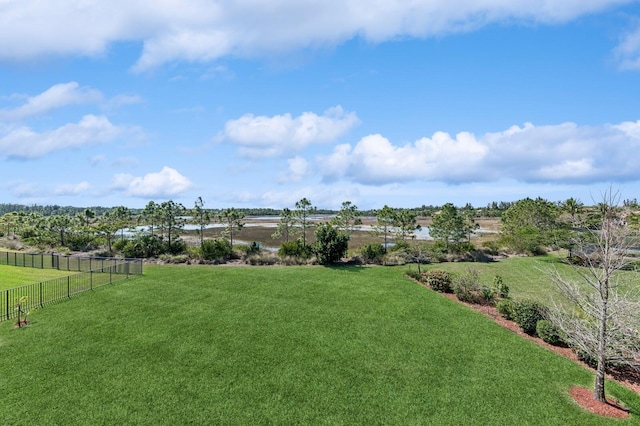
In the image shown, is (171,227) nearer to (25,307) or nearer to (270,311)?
(25,307)

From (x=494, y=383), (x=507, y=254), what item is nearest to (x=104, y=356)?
(x=494, y=383)

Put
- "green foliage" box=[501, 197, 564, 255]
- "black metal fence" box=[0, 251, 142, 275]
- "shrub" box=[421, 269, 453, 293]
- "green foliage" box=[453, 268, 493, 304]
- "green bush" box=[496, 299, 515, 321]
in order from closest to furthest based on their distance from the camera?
"green bush" box=[496, 299, 515, 321]
"green foliage" box=[453, 268, 493, 304]
"shrub" box=[421, 269, 453, 293]
"black metal fence" box=[0, 251, 142, 275]
"green foliage" box=[501, 197, 564, 255]

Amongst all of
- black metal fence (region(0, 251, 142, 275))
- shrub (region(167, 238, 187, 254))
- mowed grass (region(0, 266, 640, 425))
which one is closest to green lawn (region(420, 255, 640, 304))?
mowed grass (region(0, 266, 640, 425))

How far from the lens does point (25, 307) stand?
17031 millimetres

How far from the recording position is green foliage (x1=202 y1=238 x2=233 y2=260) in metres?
31.2

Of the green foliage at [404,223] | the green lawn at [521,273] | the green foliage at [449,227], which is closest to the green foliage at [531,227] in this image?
the green lawn at [521,273]

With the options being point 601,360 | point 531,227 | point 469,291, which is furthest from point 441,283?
point 531,227

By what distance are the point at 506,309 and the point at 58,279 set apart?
26.2m

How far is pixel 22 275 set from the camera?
2556cm

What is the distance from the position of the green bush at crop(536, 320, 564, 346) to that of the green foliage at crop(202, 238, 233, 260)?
2490 cm

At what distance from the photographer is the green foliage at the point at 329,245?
28125 millimetres

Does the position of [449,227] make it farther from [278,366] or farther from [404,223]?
[278,366]

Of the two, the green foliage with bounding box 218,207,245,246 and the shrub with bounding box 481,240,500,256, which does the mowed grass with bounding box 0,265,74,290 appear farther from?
the shrub with bounding box 481,240,500,256

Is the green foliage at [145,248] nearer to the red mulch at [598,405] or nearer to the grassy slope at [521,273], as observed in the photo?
the grassy slope at [521,273]
